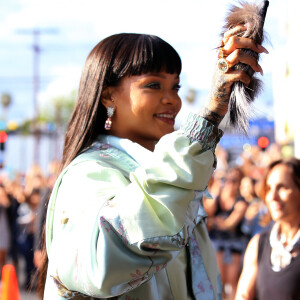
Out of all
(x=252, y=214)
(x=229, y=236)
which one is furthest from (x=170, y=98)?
(x=229, y=236)

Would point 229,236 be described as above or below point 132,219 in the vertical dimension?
below

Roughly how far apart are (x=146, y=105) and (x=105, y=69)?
0.57ft

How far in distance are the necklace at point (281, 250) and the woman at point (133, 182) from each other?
1.35 m

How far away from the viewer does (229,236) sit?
21.8 ft

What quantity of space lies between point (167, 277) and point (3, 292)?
12.2 feet

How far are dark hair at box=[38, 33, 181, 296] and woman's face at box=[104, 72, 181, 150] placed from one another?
0.09 ft

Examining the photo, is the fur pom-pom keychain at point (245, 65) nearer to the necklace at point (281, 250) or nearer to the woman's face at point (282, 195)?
the necklace at point (281, 250)

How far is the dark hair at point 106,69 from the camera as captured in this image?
1667mm

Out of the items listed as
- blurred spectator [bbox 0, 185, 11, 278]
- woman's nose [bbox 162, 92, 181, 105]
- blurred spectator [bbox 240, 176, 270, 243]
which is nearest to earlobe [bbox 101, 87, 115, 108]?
woman's nose [bbox 162, 92, 181, 105]

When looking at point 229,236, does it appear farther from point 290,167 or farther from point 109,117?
point 109,117

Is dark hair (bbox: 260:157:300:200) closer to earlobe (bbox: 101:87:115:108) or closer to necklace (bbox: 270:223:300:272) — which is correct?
necklace (bbox: 270:223:300:272)

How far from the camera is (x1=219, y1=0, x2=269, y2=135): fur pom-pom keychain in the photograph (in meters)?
1.25

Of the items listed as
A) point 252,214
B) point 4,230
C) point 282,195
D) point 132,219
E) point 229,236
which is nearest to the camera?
point 132,219

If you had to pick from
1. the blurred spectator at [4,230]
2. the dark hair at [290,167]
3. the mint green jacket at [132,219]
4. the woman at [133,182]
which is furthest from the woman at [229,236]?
the mint green jacket at [132,219]
